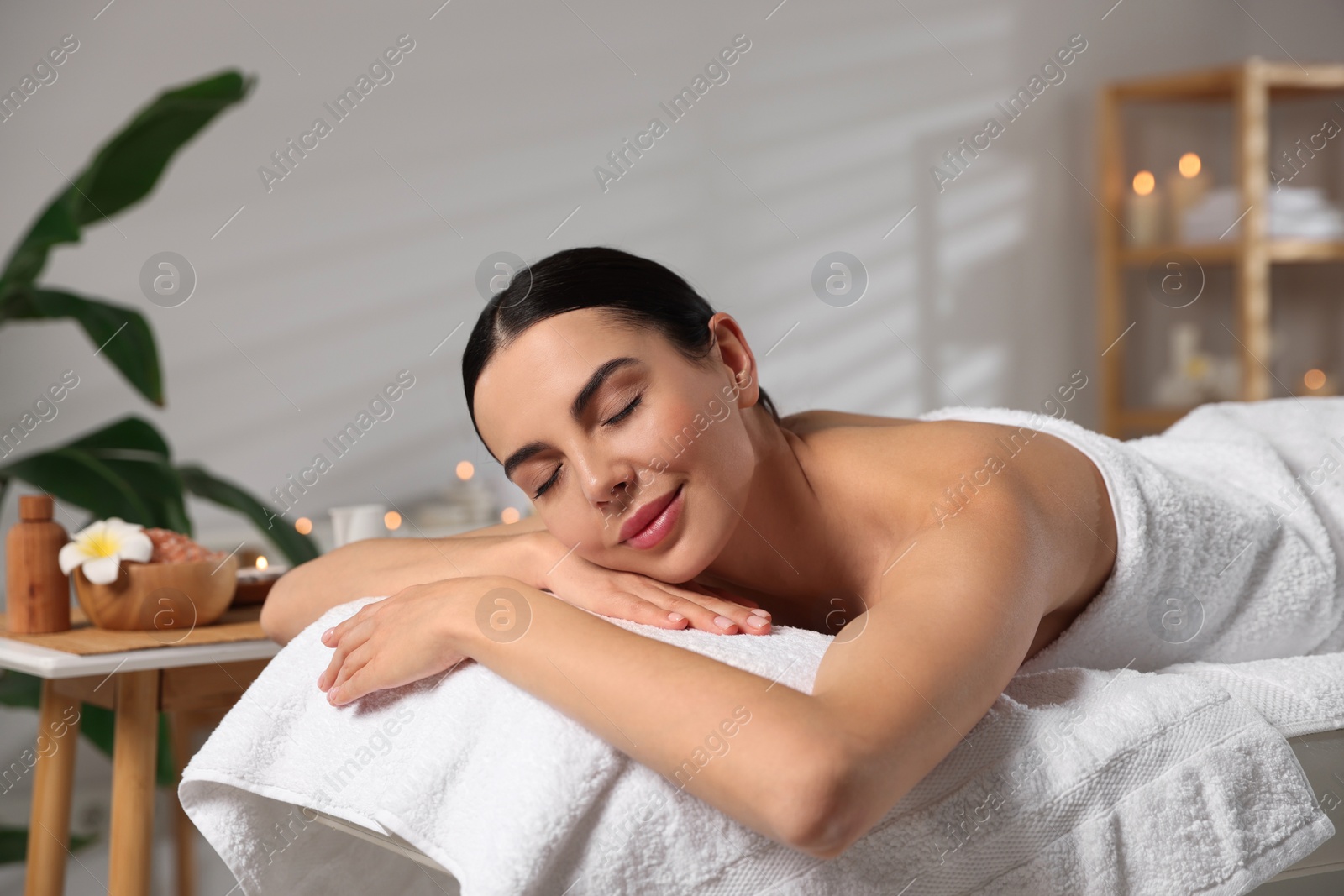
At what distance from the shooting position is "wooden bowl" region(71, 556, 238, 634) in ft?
4.17

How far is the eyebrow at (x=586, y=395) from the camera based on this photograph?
0.83m

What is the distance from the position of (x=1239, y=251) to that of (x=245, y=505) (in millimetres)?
2533

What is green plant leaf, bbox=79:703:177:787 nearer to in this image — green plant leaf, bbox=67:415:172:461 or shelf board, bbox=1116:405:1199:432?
green plant leaf, bbox=67:415:172:461

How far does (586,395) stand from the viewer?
83 cm

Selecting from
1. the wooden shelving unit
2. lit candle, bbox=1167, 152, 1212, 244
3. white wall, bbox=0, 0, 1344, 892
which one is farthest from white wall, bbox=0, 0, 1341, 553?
lit candle, bbox=1167, 152, 1212, 244

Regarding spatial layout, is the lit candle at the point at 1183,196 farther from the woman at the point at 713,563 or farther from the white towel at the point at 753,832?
the white towel at the point at 753,832

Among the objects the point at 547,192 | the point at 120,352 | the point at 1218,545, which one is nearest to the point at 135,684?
the point at 120,352

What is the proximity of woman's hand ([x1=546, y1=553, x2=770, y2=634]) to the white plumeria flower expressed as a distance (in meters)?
0.60

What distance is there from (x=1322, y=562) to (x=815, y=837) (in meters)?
0.82

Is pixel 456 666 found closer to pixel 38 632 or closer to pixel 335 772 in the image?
pixel 335 772

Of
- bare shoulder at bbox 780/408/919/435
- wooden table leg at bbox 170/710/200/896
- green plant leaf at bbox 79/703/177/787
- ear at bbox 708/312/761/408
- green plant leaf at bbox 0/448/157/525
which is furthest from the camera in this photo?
wooden table leg at bbox 170/710/200/896

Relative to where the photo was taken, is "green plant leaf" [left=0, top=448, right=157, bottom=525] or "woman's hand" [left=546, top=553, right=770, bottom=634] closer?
"woman's hand" [left=546, top=553, right=770, bottom=634]

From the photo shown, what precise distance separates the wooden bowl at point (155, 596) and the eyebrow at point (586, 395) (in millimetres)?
611

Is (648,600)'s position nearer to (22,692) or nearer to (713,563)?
(713,563)
